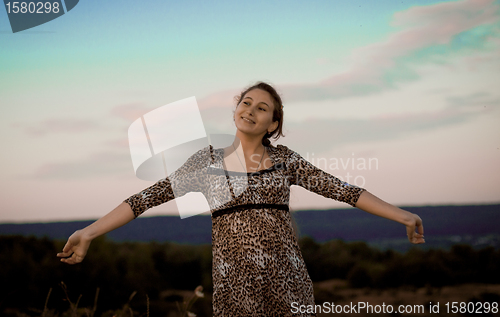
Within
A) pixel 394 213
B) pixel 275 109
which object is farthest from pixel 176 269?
pixel 394 213

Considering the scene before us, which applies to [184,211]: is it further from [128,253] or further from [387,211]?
[128,253]

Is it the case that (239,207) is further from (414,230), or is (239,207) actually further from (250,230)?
(414,230)

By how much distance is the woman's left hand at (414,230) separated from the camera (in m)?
2.27

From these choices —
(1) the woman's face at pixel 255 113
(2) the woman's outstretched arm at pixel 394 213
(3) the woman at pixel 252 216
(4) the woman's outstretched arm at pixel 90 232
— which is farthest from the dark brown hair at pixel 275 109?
(4) the woman's outstretched arm at pixel 90 232

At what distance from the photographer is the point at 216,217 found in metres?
2.38

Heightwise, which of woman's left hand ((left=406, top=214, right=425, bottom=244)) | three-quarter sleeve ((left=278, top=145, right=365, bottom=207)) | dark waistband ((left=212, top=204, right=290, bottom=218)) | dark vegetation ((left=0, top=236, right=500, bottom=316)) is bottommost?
dark vegetation ((left=0, top=236, right=500, bottom=316))

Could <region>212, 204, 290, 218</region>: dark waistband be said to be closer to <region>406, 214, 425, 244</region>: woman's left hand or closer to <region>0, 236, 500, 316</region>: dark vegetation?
<region>406, 214, 425, 244</region>: woman's left hand

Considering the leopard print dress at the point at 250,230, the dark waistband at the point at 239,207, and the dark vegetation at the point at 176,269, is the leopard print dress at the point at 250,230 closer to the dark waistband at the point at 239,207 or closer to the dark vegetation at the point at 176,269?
the dark waistband at the point at 239,207

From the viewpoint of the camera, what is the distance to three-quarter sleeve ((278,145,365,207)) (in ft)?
7.84

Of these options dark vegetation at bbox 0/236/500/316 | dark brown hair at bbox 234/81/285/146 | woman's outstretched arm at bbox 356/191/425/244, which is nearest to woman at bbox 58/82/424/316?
woman's outstretched arm at bbox 356/191/425/244

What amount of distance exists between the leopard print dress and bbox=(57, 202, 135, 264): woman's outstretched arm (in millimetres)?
60

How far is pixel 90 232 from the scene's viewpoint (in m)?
2.14

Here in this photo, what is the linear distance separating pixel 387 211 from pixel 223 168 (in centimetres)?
98

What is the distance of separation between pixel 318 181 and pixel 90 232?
1320 millimetres
